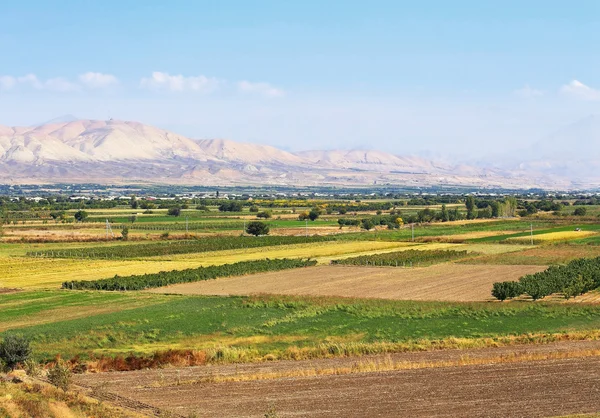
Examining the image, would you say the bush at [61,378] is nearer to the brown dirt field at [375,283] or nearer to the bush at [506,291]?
the brown dirt field at [375,283]

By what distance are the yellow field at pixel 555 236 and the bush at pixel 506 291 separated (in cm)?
4079

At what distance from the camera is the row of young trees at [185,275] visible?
5122 centimetres

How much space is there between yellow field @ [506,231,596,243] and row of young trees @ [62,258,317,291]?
29149 mm

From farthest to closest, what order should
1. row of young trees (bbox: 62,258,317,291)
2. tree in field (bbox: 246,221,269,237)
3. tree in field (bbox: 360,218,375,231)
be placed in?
tree in field (bbox: 360,218,375,231)
tree in field (bbox: 246,221,269,237)
row of young trees (bbox: 62,258,317,291)

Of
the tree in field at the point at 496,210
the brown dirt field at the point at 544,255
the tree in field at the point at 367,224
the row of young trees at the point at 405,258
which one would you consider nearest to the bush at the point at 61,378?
the row of young trees at the point at 405,258

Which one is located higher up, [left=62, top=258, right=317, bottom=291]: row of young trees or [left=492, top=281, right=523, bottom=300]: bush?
[left=492, top=281, right=523, bottom=300]: bush

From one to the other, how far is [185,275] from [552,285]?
2225 cm

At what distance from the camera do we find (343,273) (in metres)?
59.5

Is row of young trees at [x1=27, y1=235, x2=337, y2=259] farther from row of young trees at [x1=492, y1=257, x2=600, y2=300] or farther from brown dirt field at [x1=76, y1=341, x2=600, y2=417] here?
brown dirt field at [x1=76, y1=341, x2=600, y2=417]

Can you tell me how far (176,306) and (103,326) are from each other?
22.9 feet

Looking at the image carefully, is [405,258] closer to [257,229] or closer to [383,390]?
[257,229]

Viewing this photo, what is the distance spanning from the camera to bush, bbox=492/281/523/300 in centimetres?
4553

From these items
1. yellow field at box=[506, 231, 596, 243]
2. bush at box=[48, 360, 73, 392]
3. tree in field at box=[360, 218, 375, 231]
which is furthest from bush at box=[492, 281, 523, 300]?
tree in field at box=[360, 218, 375, 231]

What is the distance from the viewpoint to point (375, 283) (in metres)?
53.7
